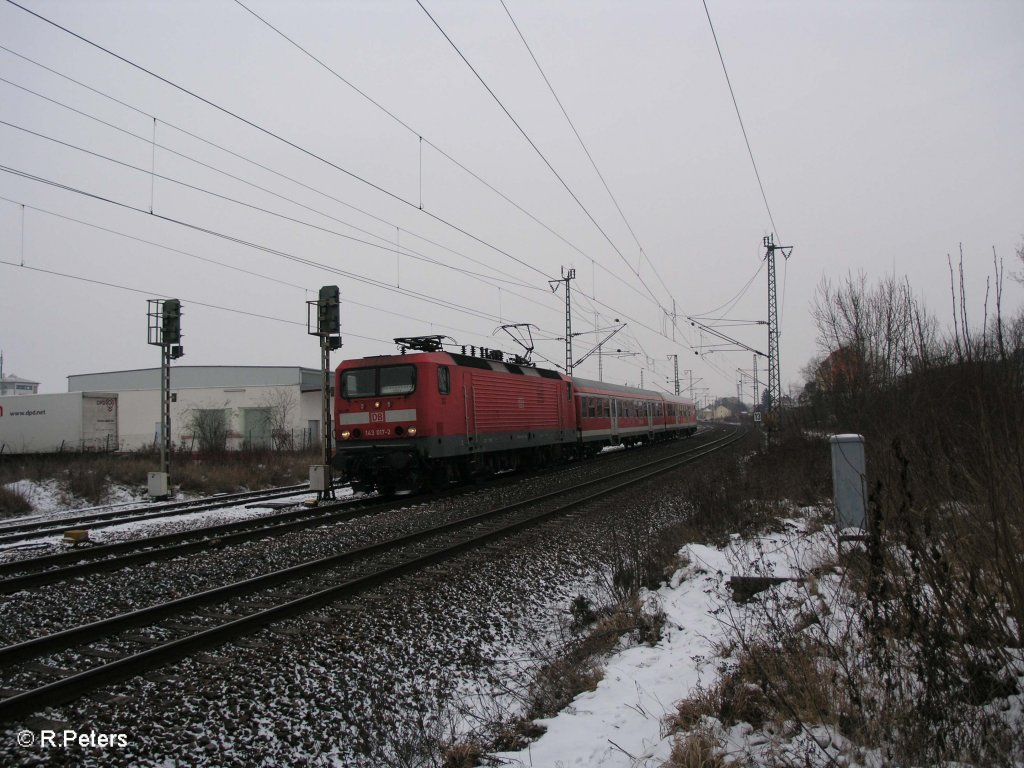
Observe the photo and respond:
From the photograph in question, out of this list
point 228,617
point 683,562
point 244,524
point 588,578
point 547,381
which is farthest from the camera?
point 547,381

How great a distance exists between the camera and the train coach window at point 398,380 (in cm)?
1408

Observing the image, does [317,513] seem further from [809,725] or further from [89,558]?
[809,725]

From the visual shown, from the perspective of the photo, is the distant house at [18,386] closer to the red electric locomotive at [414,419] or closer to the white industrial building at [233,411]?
the white industrial building at [233,411]

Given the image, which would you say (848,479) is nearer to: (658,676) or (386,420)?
(658,676)

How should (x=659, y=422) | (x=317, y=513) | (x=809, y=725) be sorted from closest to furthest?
(x=809, y=725)
(x=317, y=513)
(x=659, y=422)

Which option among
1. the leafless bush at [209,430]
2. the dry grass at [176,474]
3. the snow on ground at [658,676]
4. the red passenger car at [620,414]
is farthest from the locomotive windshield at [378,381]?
the leafless bush at [209,430]

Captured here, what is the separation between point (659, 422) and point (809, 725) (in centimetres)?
3776

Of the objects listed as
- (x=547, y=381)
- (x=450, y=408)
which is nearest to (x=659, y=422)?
(x=547, y=381)

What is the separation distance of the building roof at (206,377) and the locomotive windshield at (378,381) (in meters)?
37.6

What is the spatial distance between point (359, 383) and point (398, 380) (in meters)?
1.04

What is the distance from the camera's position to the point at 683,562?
6852 millimetres

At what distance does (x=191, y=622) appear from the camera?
5.72 m

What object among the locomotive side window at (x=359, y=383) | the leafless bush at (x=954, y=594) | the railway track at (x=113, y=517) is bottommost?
the railway track at (x=113, y=517)

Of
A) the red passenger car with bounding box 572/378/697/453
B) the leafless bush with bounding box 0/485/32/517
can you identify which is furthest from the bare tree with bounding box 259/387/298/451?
the leafless bush with bounding box 0/485/32/517
